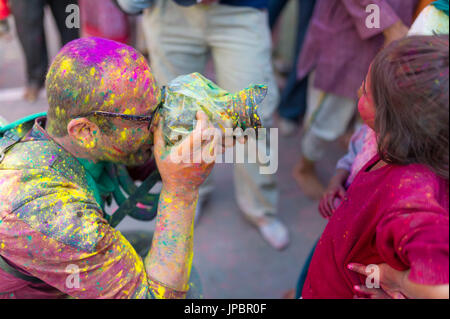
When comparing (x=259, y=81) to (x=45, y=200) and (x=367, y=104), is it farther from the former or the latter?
(x=45, y=200)

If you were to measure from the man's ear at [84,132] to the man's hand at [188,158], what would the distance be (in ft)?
0.59

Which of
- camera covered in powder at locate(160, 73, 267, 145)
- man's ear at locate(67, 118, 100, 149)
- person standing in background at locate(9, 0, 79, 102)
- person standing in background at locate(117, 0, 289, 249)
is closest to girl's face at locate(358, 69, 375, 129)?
camera covered in powder at locate(160, 73, 267, 145)

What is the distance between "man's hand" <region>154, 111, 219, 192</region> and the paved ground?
1403mm

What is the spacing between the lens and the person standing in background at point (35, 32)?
3.61m

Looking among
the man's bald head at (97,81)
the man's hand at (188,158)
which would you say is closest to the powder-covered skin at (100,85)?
the man's bald head at (97,81)

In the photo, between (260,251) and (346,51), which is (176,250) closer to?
(260,251)

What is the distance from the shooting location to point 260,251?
279 centimetres

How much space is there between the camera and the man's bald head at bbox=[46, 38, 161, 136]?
1.18m

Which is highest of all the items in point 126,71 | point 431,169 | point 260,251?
point 126,71

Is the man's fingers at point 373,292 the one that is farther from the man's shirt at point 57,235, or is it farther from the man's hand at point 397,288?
the man's shirt at point 57,235
